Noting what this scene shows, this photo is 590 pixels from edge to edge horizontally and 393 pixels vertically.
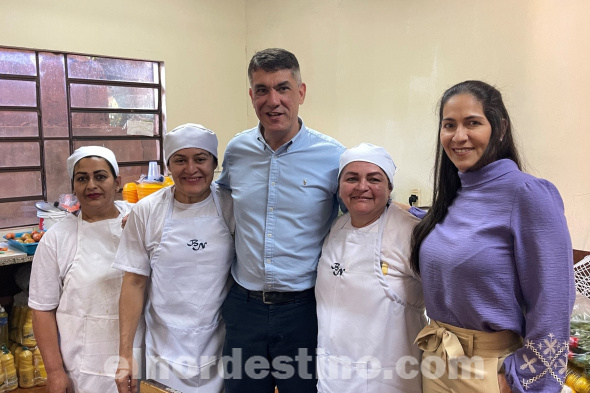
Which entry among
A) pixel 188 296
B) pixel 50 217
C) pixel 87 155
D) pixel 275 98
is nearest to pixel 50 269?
pixel 87 155

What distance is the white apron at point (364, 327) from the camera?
62.2 inches

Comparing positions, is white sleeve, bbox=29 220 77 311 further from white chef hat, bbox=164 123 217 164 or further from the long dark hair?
the long dark hair

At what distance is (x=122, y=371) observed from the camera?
1.86 m

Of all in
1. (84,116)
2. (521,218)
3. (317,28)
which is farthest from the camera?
(317,28)

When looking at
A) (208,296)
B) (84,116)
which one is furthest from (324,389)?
(84,116)

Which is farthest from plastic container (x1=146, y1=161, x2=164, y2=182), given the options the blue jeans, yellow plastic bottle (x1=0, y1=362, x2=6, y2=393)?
the blue jeans

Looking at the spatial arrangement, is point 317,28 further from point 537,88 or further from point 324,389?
point 324,389

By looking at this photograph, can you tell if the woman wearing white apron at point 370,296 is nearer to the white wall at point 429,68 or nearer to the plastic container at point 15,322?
the white wall at point 429,68

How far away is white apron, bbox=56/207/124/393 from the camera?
6.35ft

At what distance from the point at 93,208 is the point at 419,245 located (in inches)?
53.4

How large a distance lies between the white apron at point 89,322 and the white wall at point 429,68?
2314 millimetres

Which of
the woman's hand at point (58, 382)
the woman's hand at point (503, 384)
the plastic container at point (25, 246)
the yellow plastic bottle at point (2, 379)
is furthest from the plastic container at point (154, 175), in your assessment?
the woman's hand at point (503, 384)

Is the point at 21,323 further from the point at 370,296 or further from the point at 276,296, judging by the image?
the point at 370,296

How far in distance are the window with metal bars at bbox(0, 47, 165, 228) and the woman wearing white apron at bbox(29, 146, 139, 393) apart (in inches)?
75.5
